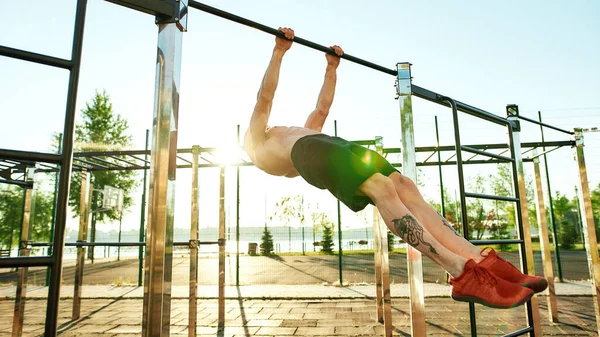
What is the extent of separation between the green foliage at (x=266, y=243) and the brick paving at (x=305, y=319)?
13382mm

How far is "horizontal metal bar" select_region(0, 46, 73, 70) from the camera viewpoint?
1237 millimetres

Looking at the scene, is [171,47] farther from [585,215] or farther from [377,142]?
[585,215]

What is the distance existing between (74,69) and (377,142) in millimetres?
3953

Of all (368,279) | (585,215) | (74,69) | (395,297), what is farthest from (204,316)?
(368,279)

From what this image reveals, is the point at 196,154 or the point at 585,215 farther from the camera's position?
the point at 196,154

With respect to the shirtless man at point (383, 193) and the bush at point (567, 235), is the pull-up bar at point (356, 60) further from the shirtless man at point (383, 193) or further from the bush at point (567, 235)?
the bush at point (567, 235)

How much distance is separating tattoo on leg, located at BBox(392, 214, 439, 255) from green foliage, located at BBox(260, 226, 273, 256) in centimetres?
1820

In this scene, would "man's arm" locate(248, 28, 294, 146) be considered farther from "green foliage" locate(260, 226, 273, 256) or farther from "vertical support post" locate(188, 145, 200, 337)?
"green foliage" locate(260, 226, 273, 256)

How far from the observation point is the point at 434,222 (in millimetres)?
1964

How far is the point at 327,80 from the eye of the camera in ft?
9.52

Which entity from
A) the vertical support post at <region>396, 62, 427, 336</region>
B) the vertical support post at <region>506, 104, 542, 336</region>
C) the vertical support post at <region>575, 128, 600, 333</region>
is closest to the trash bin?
the vertical support post at <region>575, 128, 600, 333</region>

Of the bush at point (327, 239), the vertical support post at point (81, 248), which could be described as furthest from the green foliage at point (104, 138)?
the vertical support post at point (81, 248)

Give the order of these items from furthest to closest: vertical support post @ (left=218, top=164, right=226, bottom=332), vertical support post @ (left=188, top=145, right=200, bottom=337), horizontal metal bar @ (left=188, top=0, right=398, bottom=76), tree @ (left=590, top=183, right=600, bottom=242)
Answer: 1. tree @ (left=590, top=183, right=600, bottom=242)
2. vertical support post @ (left=218, top=164, right=226, bottom=332)
3. vertical support post @ (left=188, top=145, right=200, bottom=337)
4. horizontal metal bar @ (left=188, top=0, right=398, bottom=76)

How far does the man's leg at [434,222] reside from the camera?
5.99 ft
